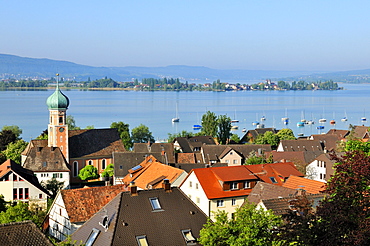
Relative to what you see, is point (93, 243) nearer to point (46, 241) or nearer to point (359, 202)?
point (46, 241)

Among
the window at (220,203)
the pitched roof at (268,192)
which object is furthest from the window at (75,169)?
the pitched roof at (268,192)

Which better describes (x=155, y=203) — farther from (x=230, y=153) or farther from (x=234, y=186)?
(x=230, y=153)

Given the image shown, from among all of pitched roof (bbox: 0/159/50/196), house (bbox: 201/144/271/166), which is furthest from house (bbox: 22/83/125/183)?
pitched roof (bbox: 0/159/50/196)

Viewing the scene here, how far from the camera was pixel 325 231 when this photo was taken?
13.4 metres

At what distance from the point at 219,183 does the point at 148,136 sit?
50429 millimetres

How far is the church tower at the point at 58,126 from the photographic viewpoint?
54.8m

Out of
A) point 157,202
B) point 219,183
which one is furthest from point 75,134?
point 157,202

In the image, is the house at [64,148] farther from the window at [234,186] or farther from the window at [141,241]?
the window at [141,241]

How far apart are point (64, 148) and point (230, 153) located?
705 inches

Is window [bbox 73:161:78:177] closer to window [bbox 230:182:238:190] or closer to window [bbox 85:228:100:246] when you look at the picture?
window [bbox 230:182:238:190]

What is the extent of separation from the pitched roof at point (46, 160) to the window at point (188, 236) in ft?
101

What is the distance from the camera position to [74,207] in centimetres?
2745

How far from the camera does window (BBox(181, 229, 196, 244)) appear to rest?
2220 centimetres

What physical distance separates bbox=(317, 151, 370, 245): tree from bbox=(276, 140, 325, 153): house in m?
51.2
